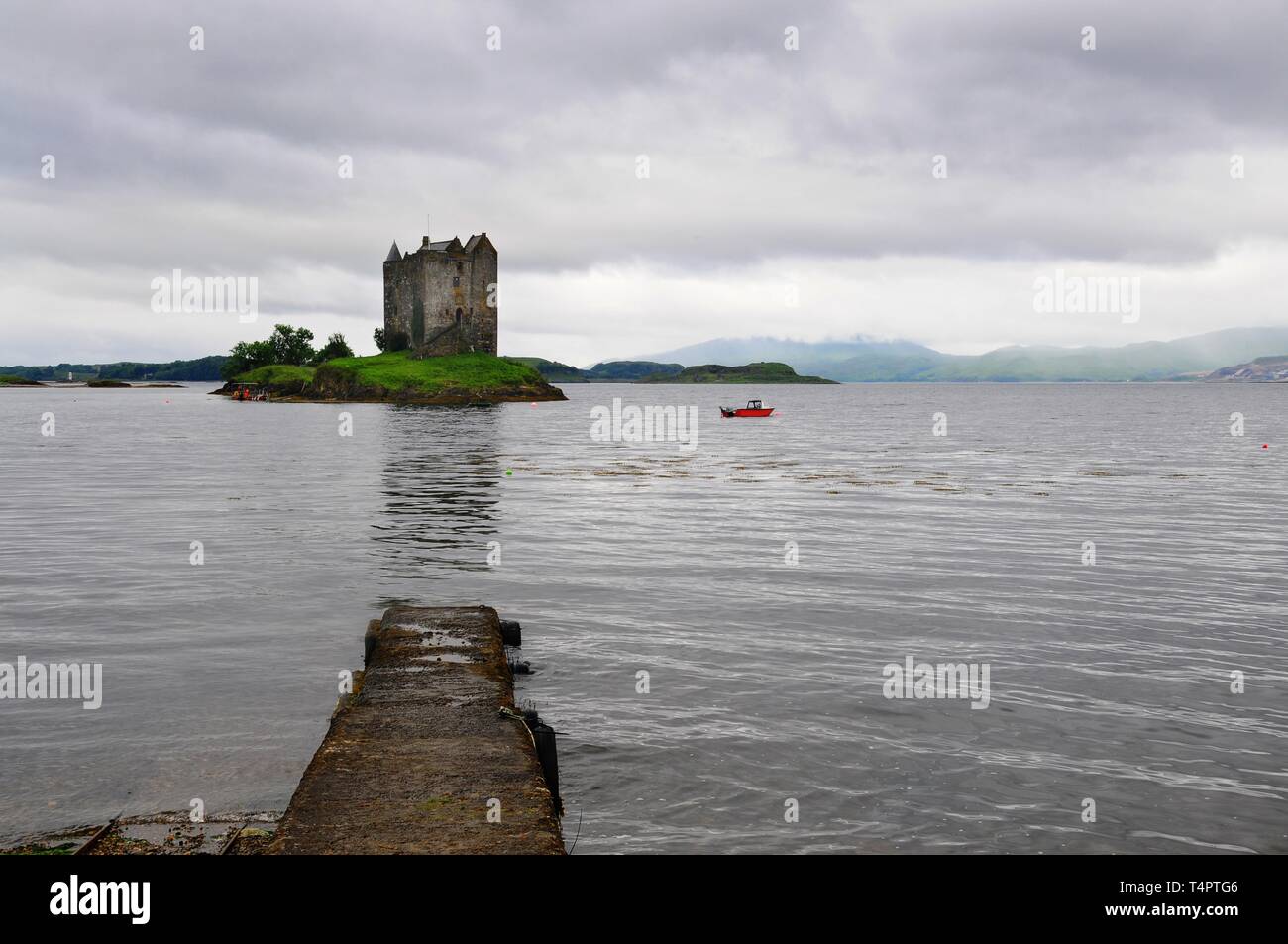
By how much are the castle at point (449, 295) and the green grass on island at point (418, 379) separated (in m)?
2.85

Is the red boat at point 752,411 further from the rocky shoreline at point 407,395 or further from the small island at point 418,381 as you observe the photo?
the small island at point 418,381

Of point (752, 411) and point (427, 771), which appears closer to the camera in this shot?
point (427, 771)

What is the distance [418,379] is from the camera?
6339 inches

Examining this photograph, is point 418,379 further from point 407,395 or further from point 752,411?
point 752,411

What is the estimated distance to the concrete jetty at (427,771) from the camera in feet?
26.3

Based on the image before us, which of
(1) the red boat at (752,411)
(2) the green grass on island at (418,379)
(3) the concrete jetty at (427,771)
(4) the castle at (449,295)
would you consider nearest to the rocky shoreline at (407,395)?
(2) the green grass on island at (418,379)

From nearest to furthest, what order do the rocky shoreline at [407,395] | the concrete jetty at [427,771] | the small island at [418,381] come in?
the concrete jetty at [427,771] → the rocky shoreline at [407,395] → the small island at [418,381]

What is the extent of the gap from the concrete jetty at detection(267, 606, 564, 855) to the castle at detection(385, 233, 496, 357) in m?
164

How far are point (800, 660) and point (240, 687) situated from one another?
8249 millimetres

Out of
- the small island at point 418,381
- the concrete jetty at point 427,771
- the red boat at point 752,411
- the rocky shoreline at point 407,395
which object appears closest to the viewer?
the concrete jetty at point 427,771

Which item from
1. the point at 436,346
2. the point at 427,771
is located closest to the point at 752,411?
the point at 436,346

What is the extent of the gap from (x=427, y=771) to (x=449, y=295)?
168573 millimetres

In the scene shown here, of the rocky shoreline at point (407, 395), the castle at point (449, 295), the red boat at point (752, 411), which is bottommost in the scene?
the red boat at point (752, 411)

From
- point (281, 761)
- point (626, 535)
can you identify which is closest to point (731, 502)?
point (626, 535)
